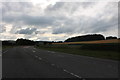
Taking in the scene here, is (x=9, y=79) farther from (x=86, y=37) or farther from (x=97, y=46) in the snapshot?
(x=86, y=37)

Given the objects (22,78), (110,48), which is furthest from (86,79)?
(110,48)

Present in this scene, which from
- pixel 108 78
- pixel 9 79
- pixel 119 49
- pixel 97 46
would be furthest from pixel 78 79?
pixel 97 46

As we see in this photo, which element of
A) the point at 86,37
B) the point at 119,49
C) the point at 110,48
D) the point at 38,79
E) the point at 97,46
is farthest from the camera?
the point at 86,37

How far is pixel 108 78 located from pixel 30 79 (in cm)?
370

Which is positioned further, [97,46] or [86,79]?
[97,46]

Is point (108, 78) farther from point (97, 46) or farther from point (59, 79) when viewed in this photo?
point (97, 46)

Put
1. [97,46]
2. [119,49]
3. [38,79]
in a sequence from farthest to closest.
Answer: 1. [97,46]
2. [119,49]
3. [38,79]

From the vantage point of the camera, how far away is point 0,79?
9.34 meters

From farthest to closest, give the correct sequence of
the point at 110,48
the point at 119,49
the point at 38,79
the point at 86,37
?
the point at 86,37 < the point at 110,48 < the point at 119,49 < the point at 38,79

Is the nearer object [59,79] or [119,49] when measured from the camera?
[59,79]

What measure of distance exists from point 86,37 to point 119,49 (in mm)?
92930

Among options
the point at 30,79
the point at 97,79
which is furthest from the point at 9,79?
the point at 97,79

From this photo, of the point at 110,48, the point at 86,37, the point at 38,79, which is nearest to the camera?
the point at 38,79

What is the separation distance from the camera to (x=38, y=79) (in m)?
9.24
